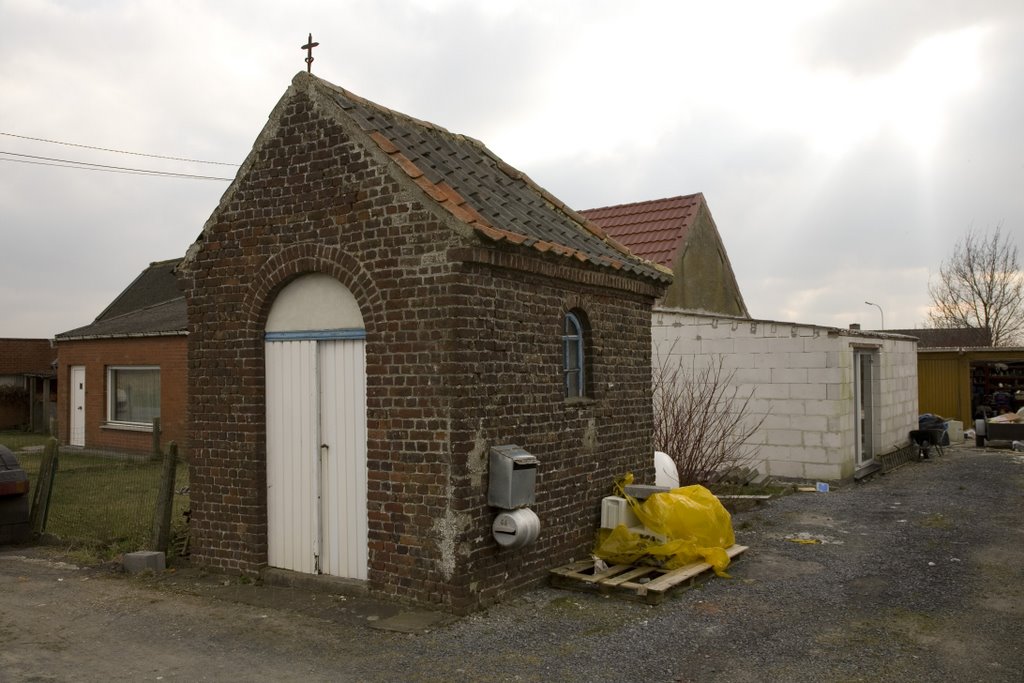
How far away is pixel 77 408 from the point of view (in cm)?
2369

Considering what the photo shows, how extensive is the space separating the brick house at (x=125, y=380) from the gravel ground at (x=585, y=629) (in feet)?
38.5

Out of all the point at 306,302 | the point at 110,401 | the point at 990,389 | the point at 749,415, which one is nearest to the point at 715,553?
the point at 306,302

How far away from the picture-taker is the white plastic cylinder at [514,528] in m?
7.16

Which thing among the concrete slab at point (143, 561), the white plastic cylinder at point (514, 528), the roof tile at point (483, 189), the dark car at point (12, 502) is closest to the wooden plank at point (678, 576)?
the white plastic cylinder at point (514, 528)

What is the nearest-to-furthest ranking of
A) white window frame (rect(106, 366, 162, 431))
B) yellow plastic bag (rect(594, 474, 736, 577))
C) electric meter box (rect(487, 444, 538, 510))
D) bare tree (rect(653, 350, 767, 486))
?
electric meter box (rect(487, 444, 538, 510)), yellow plastic bag (rect(594, 474, 736, 577)), bare tree (rect(653, 350, 767, 486)), white window frame (rect(106, 366, 162, 431))

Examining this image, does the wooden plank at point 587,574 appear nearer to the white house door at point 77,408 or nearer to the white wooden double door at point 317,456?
the white wooden double door at point 317,456

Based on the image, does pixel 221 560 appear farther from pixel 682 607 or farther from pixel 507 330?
pixel 682 607

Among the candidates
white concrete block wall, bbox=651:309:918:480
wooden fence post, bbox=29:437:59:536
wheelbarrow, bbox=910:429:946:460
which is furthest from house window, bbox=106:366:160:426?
wheelbarrow, bbox=910:429:946:460

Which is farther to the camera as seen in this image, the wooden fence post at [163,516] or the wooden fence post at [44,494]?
the wooden fence post at [44,494]

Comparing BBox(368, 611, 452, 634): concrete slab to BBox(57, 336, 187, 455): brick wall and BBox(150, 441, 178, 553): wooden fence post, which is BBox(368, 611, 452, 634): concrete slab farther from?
BBox(57, 336, 187, 455): brick wall

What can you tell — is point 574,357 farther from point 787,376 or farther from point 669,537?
point 787,376

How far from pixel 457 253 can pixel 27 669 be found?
439 centimetres

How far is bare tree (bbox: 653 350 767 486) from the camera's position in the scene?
42.8 ft

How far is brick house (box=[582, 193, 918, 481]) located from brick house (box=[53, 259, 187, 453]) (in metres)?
11.4
